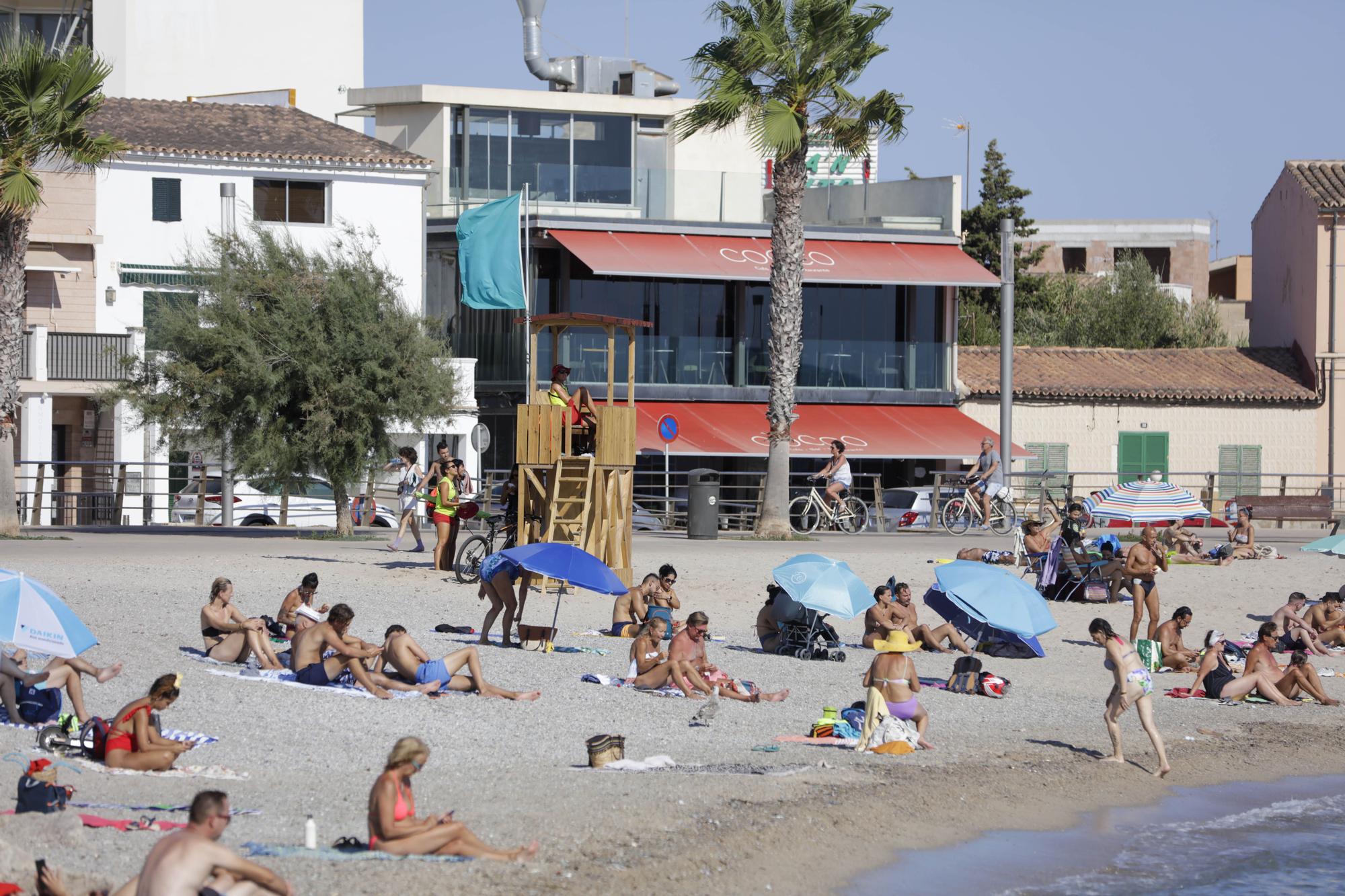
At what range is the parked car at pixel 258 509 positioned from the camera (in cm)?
3253

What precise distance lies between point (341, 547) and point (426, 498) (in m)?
2.68

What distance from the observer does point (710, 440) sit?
35.2m

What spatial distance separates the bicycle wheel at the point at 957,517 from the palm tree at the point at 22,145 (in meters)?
15.4

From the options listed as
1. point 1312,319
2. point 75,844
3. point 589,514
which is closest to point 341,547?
point 589,514

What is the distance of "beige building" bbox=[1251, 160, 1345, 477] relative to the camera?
40781mm

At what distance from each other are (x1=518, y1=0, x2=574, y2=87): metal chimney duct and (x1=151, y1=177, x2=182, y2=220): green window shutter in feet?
39.8

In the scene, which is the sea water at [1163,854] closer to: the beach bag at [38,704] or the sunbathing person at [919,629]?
the sunbathing person at [919,629]

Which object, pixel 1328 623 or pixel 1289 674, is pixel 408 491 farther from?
pixel 1289 674

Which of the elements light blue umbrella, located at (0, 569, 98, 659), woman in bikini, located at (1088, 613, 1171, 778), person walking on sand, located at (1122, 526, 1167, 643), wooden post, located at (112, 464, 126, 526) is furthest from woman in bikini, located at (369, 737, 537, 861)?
wooden post, located at (112, 464, 126, 526)

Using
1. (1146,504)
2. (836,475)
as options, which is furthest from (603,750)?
(836,475)

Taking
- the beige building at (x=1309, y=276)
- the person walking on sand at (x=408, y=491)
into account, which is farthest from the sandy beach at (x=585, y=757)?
the beige building at (x=1309, y=276)

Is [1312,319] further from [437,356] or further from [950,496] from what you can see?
[437,356]

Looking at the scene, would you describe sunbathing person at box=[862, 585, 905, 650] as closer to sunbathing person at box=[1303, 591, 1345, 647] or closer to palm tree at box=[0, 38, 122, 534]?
sunbathing person at box=[1303, 591, 1345, 647]

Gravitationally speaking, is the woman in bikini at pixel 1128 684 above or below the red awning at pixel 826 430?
below
